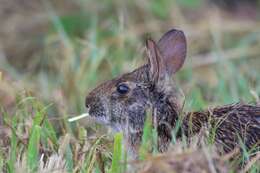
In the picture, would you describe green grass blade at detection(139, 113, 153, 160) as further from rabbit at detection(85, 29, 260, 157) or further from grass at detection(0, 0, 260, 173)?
rabbit at detection(85, 29, 260, 157)

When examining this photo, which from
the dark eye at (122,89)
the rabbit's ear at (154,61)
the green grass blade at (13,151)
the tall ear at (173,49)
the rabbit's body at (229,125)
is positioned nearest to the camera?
the green grass blade at (13,151)

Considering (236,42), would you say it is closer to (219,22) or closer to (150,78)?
(219,22)

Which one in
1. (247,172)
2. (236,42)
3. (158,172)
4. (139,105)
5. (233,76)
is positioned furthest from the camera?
(236,42)

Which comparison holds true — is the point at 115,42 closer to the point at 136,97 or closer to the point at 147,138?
the point at 136,97

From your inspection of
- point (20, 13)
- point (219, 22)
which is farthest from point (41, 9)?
point (219, 22)

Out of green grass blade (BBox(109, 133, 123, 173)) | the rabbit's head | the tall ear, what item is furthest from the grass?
the tall ear

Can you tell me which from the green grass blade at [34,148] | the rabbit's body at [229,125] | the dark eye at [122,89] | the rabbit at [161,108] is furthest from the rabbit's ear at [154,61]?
the green grass blade at [34,148]

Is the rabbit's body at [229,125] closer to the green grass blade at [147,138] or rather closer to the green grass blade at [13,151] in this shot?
the green grass blade at [147,138]
